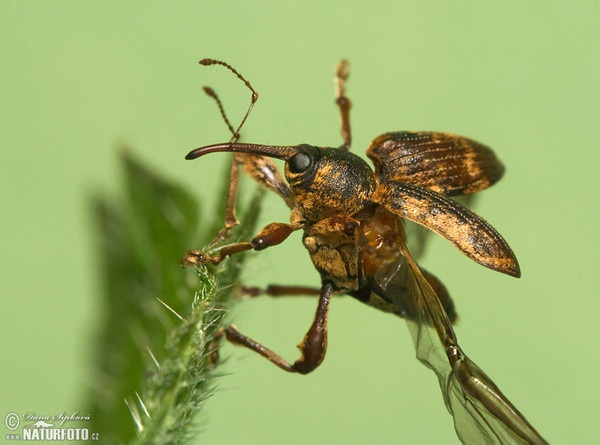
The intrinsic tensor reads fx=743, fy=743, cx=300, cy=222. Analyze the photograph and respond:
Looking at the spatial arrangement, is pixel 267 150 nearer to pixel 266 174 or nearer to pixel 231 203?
pixel 266 174

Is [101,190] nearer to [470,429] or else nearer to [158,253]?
[158,253]

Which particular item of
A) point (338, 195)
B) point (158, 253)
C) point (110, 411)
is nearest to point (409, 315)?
point (338, 195)

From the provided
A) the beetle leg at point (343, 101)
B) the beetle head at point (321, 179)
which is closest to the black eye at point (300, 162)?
the beetle head at point (321, 179)

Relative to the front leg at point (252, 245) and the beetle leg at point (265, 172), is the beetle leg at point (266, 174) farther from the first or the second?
the front leg at point (252, 245)

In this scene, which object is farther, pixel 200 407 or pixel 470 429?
pixel 470 429

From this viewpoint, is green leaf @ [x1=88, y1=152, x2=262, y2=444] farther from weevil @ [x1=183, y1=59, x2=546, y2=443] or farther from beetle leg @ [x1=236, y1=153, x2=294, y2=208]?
beetle leg @ [x1=236, y1=153, x2=294, y2=208]

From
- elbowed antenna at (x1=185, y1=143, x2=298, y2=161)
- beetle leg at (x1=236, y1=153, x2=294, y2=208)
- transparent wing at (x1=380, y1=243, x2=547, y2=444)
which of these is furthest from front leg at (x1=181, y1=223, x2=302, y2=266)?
transparent wing at (x1=380, y1=243, x2=547, y2=444)
